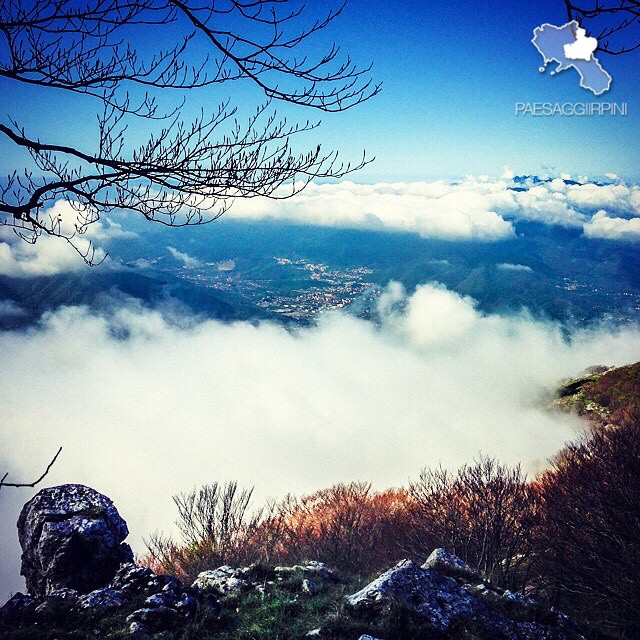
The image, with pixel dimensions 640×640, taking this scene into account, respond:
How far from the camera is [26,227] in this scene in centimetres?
418

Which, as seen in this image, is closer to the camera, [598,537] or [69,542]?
[69,542]

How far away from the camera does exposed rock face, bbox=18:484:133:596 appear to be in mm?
10281

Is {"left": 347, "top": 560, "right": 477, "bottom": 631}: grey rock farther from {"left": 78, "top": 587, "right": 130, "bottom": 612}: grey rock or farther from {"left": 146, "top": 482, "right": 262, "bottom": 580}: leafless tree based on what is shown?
{"left": 146, "top": 482, "right": 262, "bottom": 580}: leafless tree

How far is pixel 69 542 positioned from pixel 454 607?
1048cm

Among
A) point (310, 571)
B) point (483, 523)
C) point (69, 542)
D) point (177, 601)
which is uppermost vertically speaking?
point (177, 601)

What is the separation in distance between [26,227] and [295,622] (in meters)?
7.30

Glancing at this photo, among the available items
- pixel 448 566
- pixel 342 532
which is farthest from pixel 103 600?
pixel 342 532

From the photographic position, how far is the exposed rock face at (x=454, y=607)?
6.20m

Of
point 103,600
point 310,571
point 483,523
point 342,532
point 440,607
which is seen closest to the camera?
point 103,600

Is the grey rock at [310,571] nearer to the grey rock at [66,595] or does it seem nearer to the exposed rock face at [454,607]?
the exposed rock face at [454,607]

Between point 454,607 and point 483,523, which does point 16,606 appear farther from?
point 483,523

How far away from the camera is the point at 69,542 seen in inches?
411

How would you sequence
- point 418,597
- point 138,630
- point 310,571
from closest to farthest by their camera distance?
point 138,630 < point 418,597 < point 310,571

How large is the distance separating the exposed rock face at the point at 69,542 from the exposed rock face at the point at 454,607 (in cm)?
818
